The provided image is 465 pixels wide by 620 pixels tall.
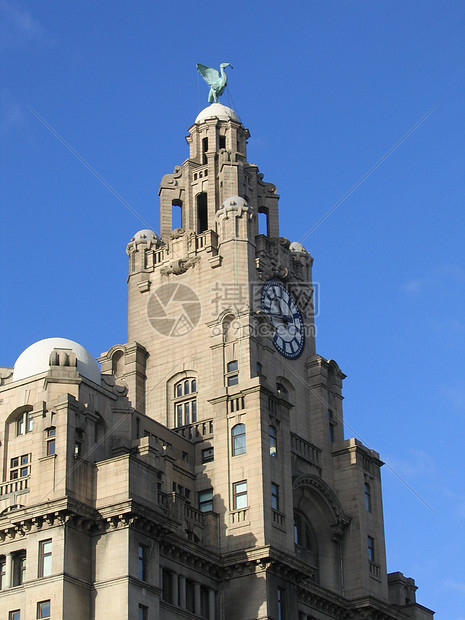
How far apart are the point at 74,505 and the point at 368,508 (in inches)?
1076

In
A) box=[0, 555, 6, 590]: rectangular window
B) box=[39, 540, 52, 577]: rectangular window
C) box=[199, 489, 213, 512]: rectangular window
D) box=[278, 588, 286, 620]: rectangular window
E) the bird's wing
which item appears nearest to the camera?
box=[39, 540, 52, 577]: rectangular window

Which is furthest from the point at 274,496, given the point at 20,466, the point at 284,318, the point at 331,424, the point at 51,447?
the point at 284,318

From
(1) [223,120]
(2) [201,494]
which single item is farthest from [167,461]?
(1) [223,120]

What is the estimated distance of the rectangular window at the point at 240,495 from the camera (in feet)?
251

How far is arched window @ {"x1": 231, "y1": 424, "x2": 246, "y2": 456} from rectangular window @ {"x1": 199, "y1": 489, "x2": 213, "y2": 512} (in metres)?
3.28

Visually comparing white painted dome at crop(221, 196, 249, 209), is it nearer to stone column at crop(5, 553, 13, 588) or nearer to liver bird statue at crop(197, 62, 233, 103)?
liver bird statue at crop(197, 62, 233, 103)

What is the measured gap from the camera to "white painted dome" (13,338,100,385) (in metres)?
75.9

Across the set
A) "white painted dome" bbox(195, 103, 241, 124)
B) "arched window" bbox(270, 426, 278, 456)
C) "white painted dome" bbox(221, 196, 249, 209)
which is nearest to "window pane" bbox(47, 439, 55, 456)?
"arched window" bbox(270, 426, 278, 456)

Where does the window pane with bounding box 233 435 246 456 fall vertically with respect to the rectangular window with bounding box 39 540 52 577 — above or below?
above

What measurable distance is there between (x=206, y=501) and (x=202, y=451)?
3838 mm

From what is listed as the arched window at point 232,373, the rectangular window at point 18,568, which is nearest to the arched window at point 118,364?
the arched window at point 232,373

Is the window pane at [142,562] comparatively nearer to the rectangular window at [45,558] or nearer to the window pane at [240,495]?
the rectangular window at [45,558]

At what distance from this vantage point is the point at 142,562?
220 ft

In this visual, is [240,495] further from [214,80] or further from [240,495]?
[214,80]
